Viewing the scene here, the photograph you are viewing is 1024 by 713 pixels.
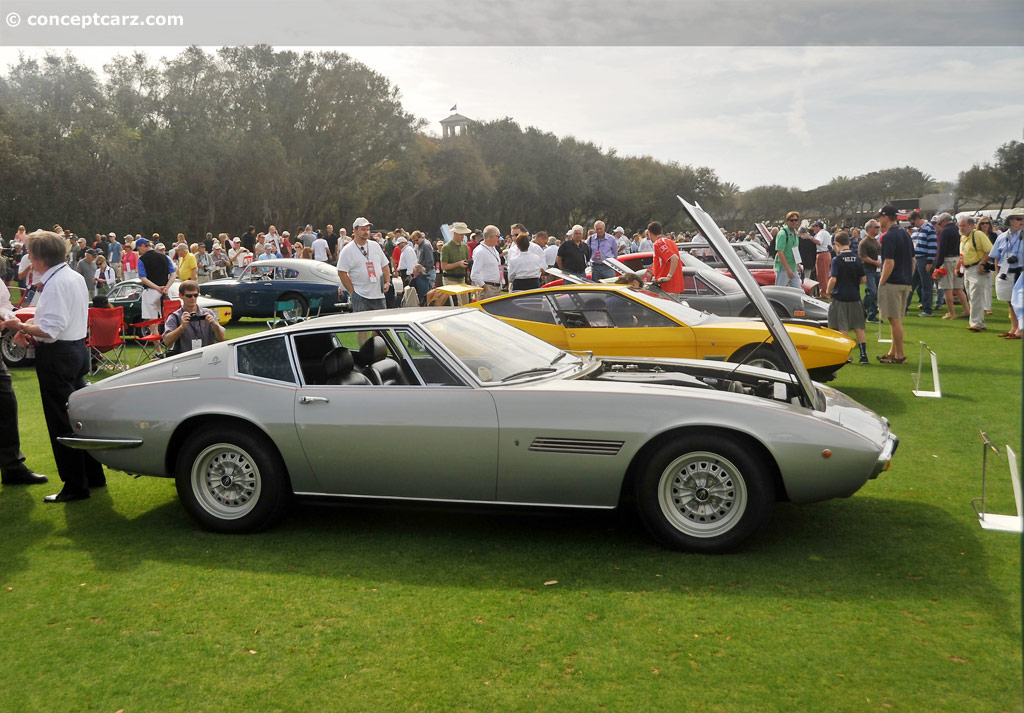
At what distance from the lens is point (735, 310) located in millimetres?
12656

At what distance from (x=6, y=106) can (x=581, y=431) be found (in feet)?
145

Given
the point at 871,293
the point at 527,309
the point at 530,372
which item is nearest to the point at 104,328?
the point at 527,309

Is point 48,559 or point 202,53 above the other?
point 202,53

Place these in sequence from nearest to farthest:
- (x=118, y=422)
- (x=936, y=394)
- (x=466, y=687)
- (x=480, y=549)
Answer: (x=466, y=687)
(x=480, y=549)
(x=118, y=422)
(x=936, y=394)

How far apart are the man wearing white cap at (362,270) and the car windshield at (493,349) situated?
4.17 metres

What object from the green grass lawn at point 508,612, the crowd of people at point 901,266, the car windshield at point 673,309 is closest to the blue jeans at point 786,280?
the crowd of people at point 901,266

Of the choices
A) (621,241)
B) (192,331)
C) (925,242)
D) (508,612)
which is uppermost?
(621,241)

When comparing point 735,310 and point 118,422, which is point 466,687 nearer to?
point 118,422

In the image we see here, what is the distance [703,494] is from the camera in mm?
4711

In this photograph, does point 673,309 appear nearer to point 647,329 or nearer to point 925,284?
point 647,329

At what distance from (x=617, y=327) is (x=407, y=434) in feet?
14.9

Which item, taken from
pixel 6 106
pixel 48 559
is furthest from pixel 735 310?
pixel 6 106

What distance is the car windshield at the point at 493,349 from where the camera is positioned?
513 cm

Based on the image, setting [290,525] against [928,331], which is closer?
[290,525]
